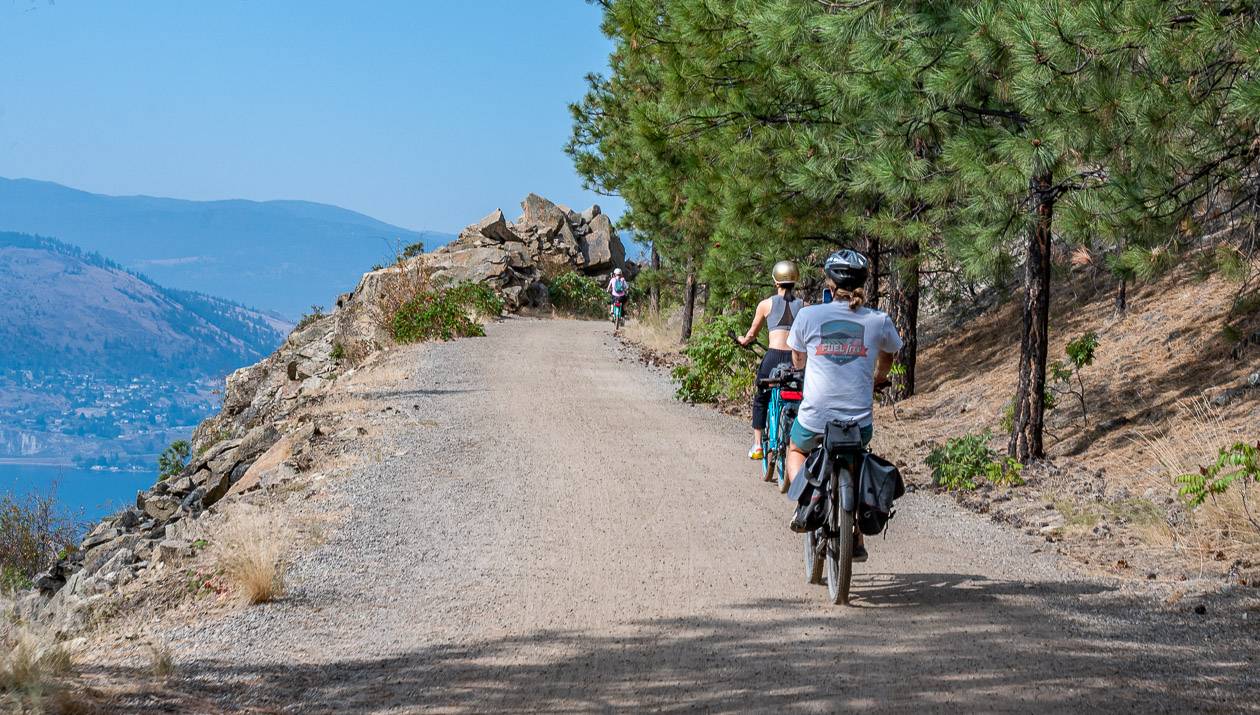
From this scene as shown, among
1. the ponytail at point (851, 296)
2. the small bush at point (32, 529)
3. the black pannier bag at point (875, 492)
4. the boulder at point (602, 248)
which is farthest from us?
the boulder at point (602, 248)

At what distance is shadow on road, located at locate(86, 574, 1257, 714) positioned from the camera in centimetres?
516

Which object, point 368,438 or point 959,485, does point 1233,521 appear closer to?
point 959,485

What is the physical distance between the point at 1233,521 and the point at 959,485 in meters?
3.06

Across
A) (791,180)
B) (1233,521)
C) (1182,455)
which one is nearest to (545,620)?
(1233,521)

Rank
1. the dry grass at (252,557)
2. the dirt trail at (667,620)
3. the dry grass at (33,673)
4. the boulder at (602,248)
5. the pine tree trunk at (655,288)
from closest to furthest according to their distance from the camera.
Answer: the dry grass at (33,673) < the dirt trail at (667,620) < the dry grass at (252,557) < the pine tree trunk at (655,288) < the boulder at (602,248)

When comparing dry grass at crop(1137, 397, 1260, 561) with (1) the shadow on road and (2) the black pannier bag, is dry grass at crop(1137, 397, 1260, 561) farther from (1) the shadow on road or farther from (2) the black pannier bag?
(2) the black pannier bag

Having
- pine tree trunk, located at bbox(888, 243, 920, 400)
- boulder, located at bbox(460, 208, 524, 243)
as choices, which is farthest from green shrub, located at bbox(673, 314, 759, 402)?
boulder, located at bbox(460, 208, 524, 243)

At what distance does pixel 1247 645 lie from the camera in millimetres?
6055

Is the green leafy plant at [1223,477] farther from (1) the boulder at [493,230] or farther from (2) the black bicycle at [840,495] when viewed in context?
(1) the boulder at [493,230]

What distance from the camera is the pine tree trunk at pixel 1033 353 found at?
11516 millimetres

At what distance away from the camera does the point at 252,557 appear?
7.16 metres

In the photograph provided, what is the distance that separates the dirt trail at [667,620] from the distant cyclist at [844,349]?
0.92m

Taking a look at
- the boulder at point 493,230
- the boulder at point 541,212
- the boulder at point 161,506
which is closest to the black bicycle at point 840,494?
the boulder at point 161,506

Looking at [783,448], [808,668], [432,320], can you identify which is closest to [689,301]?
[432,320]
